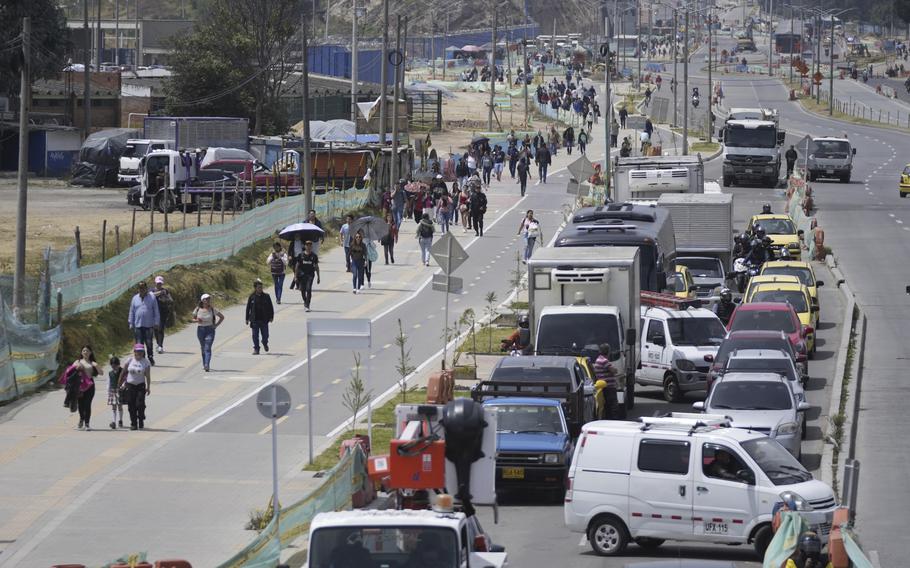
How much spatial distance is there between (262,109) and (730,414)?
66456 millimetres

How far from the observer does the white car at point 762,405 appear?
24.6 m

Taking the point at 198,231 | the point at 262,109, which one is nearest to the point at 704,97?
the point at 262,109

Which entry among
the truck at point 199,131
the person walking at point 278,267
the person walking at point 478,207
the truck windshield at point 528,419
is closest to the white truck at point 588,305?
the truck windshield at point 528,419

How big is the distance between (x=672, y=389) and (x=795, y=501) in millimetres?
13073

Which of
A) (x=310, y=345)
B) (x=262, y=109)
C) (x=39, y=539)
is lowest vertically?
(x=39, y=539)

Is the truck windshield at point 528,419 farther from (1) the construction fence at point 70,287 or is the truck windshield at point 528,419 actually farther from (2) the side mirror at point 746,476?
(1) the construction fence at point 70,287

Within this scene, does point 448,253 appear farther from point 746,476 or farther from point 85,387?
point 746,476

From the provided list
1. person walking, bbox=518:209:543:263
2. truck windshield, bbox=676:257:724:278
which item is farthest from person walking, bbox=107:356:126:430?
person walking, bbox=518:209:543:263

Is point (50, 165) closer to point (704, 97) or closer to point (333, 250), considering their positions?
point (333, 250)

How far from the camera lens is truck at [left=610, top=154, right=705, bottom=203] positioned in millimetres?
51844

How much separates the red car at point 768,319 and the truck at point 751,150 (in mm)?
36272

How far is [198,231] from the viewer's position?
41375 mm

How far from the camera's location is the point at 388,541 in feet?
42.0

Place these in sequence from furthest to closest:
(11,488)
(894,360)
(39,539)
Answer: (894,360) < (11,488) < (39,539)
